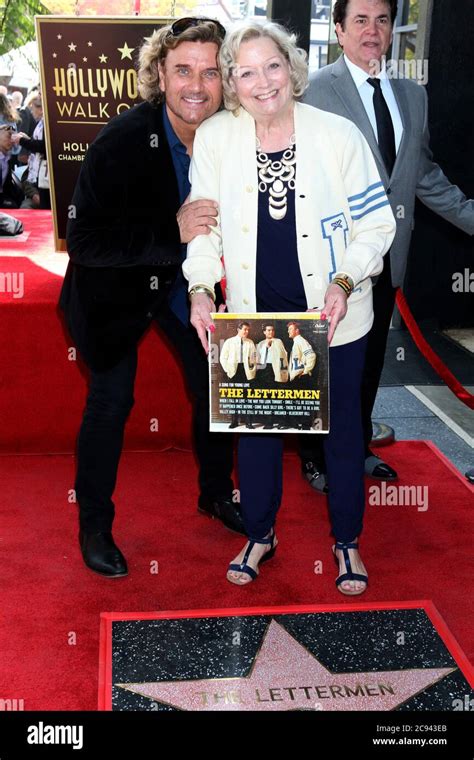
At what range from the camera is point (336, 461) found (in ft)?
9.20

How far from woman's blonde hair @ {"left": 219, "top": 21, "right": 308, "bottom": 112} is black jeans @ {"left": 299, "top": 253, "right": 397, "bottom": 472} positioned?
1191 mm

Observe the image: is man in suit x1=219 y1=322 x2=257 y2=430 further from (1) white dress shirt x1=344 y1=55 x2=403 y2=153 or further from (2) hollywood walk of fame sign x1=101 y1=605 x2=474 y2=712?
(1) white dress shirt x1=344 y1=55 x2=403 y2=153

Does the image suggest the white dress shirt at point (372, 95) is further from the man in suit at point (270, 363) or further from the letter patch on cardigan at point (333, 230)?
the man in suit at point (270, 363)

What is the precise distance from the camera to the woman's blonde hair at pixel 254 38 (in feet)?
7.86

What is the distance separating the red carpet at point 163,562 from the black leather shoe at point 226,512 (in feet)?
0.14

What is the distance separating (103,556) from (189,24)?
1698 mm

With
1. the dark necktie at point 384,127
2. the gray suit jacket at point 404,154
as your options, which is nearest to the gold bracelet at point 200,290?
the gray suit jacket at point 404,154

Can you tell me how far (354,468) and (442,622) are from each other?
0.53 meters

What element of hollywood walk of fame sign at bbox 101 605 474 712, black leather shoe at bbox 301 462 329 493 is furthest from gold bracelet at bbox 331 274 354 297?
black leather shoe at bbox 301 462 329 493

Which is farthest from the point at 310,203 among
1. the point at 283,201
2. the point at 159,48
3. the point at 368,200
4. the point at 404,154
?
the point at 404,154

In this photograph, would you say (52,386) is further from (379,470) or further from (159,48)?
(159,48)

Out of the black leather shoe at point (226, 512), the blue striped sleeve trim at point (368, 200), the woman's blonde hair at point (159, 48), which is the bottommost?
the black leather shoe at point (226, 512)

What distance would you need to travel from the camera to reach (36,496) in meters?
3.66

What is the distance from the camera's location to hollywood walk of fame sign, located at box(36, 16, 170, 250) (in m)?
4.63
